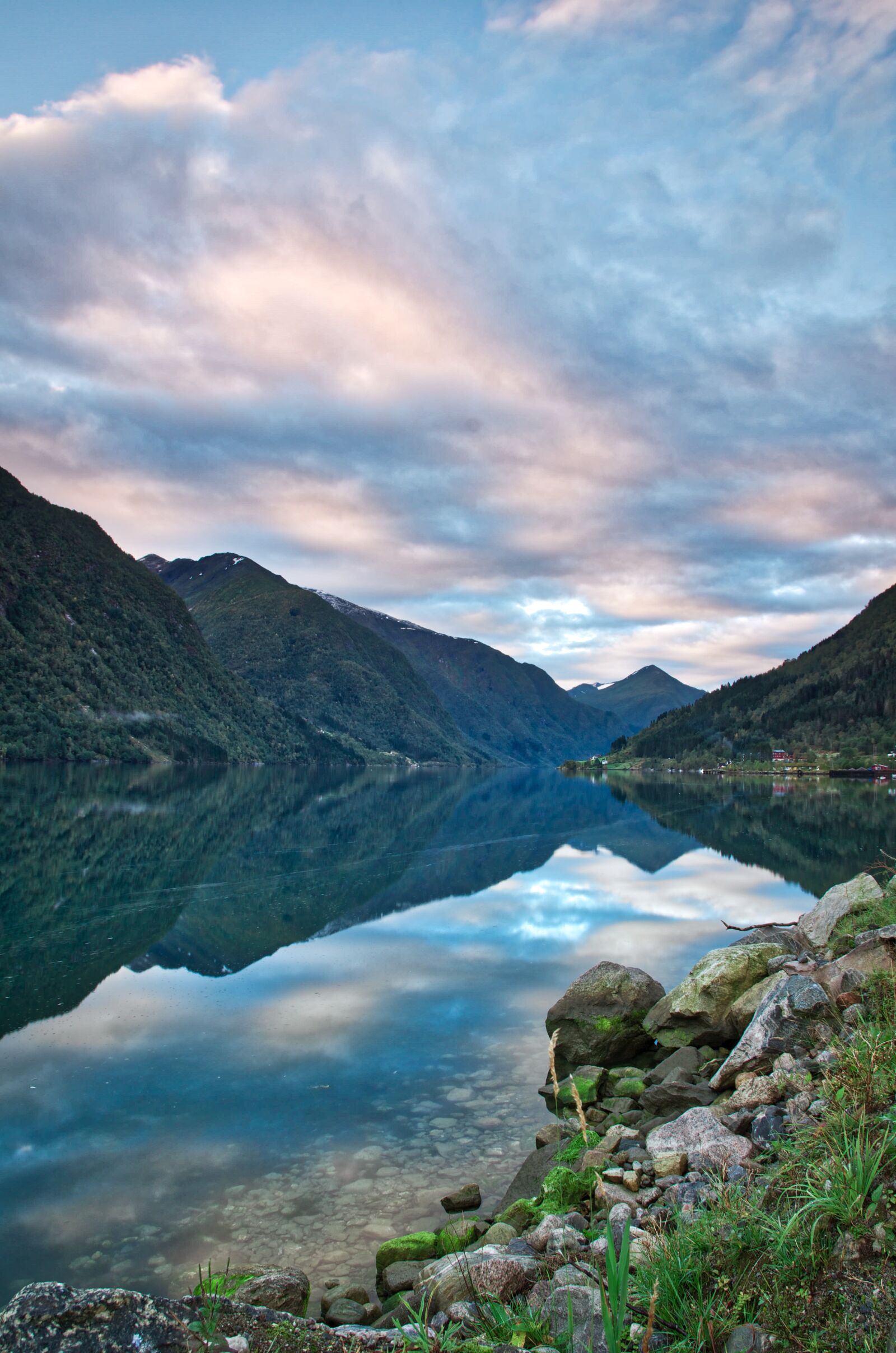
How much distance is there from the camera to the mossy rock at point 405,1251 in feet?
30.1

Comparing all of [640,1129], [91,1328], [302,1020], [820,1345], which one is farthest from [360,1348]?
[302,1020]

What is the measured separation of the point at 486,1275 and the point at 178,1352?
127 inches

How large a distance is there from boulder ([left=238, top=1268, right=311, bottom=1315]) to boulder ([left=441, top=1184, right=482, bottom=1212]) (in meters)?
3.23

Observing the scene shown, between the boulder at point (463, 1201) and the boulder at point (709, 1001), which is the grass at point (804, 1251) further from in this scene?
the boulder at point (709, 1001)

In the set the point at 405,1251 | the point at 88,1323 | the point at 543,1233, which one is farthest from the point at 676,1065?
the point at 88,1323

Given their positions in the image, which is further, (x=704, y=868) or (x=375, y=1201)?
(x=704, y=868)

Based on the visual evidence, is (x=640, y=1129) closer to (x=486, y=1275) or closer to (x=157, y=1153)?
(x=486, y=1275)

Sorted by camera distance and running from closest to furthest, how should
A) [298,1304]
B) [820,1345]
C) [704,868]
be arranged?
[820,1345]
[298,1304]
[704,868]

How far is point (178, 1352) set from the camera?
4641 millimetres

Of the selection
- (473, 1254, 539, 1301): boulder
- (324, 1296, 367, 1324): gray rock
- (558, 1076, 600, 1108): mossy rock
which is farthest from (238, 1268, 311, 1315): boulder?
(558, 1076, 600, 1108): mossy rock

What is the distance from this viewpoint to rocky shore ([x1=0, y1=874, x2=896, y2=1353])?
473 centimetres

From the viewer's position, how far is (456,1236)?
933 cm

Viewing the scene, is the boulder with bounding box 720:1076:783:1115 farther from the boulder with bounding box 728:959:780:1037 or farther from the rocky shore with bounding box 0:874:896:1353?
the boulder with bounding box 728:959:780:1037

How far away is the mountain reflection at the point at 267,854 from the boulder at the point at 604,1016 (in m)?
11.3
